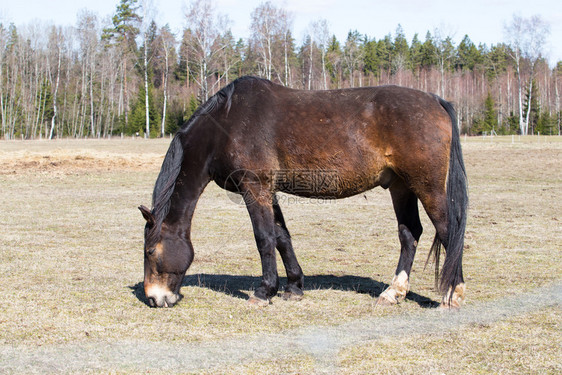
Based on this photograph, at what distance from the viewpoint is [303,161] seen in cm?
563

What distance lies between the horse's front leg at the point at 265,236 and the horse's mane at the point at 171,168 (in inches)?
32.9

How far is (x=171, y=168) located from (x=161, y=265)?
1.05 metres

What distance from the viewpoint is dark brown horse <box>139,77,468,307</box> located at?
17.7 feet

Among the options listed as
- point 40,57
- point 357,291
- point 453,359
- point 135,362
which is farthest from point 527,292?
point 40,57

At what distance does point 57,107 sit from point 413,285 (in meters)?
62.0

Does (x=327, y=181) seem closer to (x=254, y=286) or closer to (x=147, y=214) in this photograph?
(x=254, y=286)

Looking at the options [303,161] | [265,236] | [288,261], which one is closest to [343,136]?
[303,161]

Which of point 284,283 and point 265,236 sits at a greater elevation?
point 265,236

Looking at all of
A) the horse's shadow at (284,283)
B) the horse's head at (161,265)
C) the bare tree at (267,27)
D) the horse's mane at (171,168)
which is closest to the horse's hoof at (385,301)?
the horse's shadow at (284,283)

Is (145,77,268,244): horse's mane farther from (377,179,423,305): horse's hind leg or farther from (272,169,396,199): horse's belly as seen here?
(377,179,423,305): horse's hind leg

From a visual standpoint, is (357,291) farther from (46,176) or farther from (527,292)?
(46,176)

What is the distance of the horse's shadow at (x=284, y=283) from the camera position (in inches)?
239

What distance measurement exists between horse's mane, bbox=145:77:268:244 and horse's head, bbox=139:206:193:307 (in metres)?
0.04

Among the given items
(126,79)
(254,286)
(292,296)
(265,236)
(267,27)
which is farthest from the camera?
(126,79)
